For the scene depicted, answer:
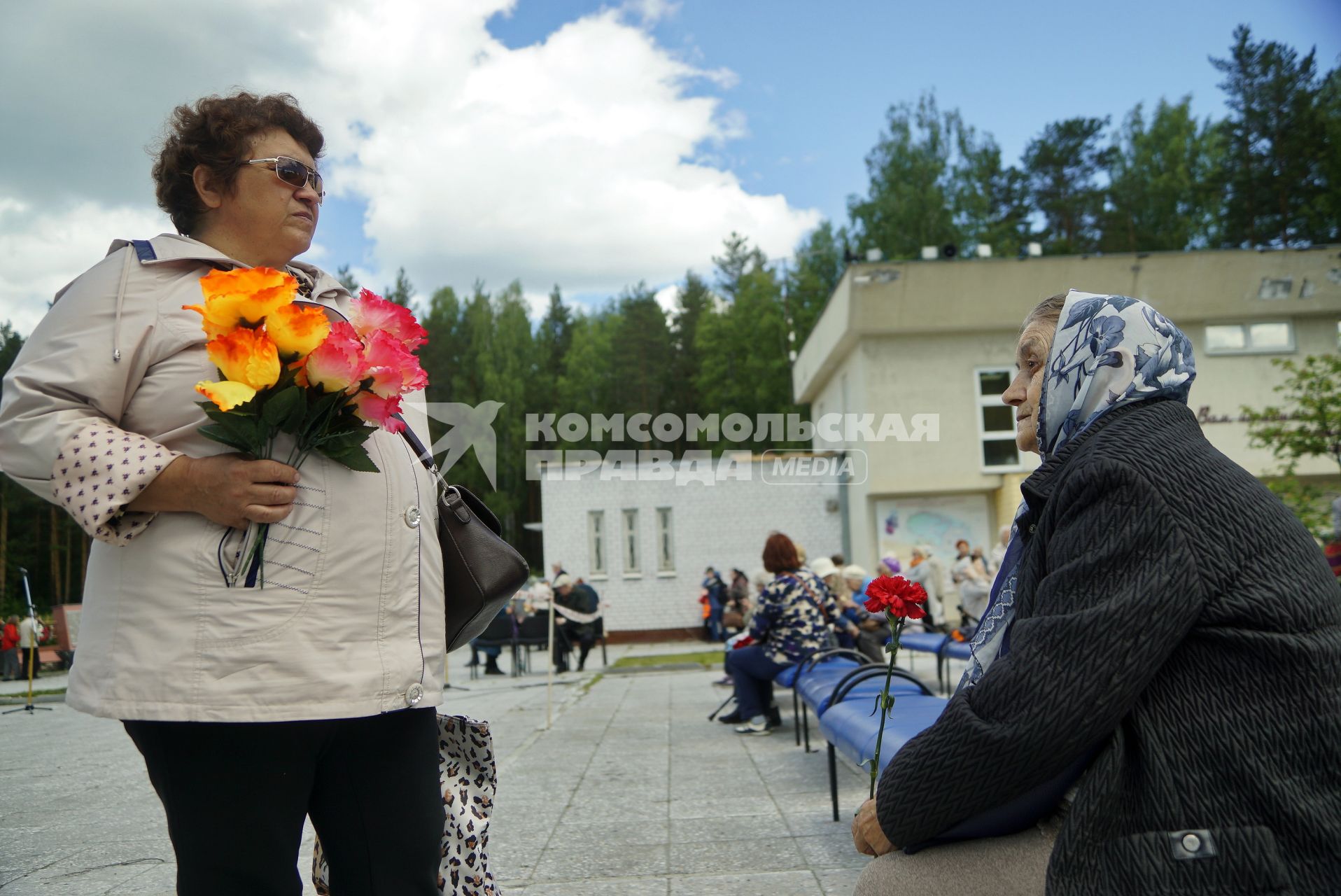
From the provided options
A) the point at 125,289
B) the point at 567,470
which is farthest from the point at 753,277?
the point at 125,289

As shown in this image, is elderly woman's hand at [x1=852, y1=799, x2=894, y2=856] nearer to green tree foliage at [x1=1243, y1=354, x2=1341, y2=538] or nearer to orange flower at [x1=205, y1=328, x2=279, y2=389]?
orange flower at [x1=205, y1=328, x2=279, y2=389]

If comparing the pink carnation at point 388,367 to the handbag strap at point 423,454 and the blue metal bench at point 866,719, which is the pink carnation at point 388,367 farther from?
the blue metal bench at point 866,719

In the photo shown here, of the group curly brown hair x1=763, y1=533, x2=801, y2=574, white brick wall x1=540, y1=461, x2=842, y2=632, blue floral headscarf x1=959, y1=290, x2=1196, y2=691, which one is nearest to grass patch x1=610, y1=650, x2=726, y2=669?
white brick wall x1=540, y1=461, x2=842, y2=632

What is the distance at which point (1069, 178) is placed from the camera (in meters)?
49.9

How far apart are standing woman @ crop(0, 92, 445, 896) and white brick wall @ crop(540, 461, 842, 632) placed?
95.3ft

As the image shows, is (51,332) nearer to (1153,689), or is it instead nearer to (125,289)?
(125,289)

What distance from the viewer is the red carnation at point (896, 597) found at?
9.90 feet

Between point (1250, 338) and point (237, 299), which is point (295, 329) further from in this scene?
point (1250, 338)

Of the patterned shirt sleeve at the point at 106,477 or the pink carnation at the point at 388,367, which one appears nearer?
the patterned shirt sleeve at the point at 106,477

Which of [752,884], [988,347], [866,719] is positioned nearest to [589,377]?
[988,347]

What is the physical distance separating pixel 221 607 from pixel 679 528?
1177 inches

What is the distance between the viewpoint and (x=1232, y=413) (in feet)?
93.3

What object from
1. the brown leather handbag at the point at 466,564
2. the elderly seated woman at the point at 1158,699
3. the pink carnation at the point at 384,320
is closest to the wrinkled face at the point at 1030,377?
the elderly seated woman at the point at 1158,699

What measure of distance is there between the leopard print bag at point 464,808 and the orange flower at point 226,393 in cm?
90
